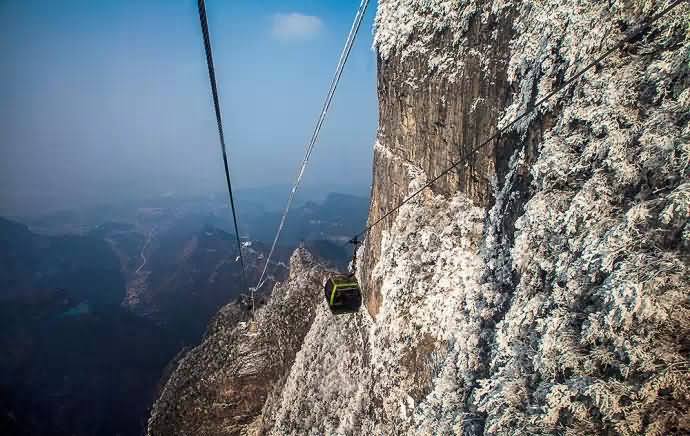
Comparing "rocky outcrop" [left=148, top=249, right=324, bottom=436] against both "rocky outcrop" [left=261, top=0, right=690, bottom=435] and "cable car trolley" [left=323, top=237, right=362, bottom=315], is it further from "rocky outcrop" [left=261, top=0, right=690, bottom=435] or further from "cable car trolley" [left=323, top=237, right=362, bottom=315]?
"cable car trolley" [left=323, top=237, right=362, bottom=315]

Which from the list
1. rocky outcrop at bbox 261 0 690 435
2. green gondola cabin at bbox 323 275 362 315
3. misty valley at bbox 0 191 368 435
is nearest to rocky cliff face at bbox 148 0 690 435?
rocky outcrop at bbox 261 0 690 435

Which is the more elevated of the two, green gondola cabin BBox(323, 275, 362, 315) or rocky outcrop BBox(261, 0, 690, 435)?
rocky outcrop BBox(261, 0, 690, 435)

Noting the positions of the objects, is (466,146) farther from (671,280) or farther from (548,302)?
(671,280)

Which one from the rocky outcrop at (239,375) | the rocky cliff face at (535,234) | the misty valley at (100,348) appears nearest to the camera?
the rocky cliff face at (535,234)

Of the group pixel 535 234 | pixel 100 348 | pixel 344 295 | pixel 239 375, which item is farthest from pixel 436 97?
pixel 100 348

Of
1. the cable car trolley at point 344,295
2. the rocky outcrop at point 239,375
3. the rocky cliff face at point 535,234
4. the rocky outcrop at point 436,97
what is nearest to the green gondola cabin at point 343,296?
the cable car trolley at point 344,295

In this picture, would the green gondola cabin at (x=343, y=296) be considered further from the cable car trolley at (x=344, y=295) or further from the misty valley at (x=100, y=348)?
the misty valley at (x=100, y=348)

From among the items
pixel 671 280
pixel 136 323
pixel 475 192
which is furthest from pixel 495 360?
pixel 136 323
